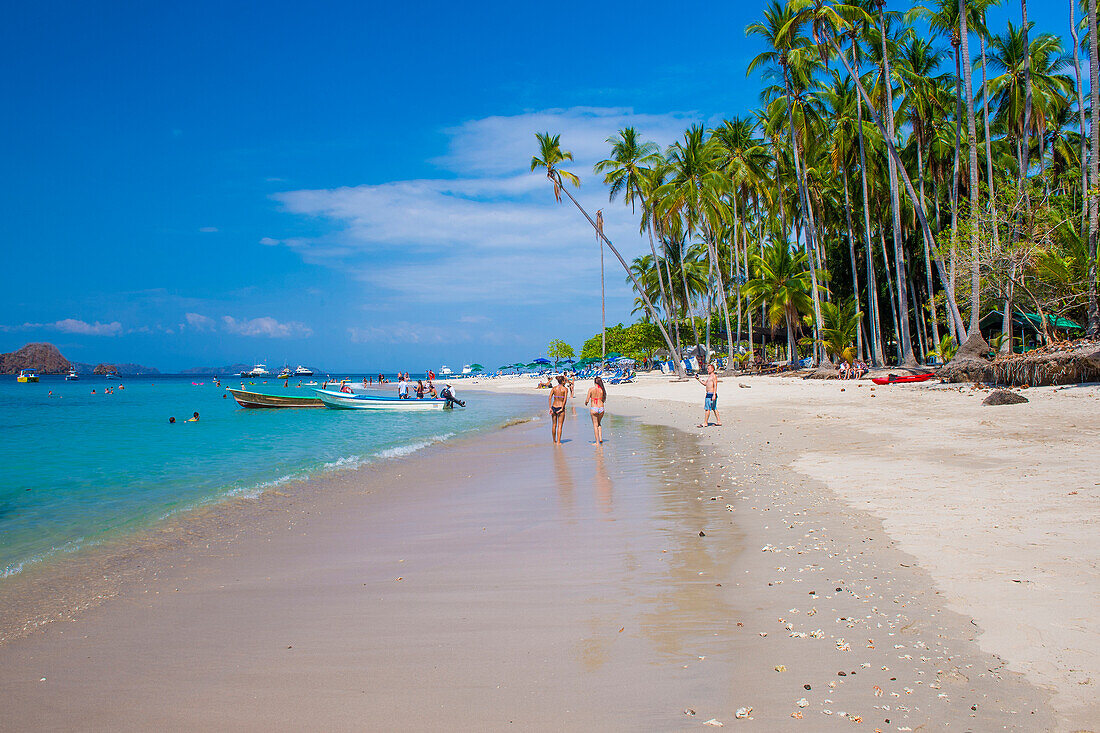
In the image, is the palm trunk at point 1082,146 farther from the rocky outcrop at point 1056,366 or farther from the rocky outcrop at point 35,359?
the rocky outcrop at point 35,359

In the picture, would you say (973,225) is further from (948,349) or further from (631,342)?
(631,342)

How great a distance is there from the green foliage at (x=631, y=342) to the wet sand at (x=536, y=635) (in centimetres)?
6487

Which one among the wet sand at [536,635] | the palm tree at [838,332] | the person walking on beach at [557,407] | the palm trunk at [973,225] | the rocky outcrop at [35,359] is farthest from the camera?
the rocky outcrop at [35,359]

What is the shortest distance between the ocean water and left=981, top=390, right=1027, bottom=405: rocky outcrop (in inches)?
537

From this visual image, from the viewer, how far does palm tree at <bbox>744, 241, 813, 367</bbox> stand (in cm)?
3706

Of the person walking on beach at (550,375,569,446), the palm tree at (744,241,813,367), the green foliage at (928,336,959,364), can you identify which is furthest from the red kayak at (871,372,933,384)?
the person walking on beach at (550,375,569,446)

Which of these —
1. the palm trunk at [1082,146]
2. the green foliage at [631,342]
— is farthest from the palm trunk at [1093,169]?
the green foliage at [631,342]

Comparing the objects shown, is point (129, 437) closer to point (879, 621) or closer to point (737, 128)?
point (879, 621)

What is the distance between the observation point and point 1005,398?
1408 cm

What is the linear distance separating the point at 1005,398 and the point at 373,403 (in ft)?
87.4

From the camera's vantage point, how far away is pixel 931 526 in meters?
5.60

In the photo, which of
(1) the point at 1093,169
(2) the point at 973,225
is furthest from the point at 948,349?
(1) the point at 1093,169

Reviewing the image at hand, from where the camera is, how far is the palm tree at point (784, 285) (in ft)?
122

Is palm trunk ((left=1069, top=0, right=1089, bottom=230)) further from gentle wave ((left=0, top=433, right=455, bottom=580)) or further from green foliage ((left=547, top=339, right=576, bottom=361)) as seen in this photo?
green foliage ((left=547, top=339, right=576, bottom=361))
